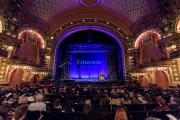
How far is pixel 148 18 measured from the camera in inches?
976

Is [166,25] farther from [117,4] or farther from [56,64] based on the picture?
[56,64]

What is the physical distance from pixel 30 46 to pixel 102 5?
13.3m

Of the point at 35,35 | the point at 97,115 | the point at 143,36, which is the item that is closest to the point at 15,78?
the point at 35,35

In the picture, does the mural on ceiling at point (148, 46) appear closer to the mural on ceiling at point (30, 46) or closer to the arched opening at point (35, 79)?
the mural on ceiling at point (30, 46)

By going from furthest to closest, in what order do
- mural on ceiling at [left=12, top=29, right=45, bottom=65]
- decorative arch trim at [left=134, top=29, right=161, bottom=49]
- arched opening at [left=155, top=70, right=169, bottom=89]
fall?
decorative arch trim at [left=134, top=29, right=161, bottom=49]
mural on ceiling at [left=12, top=29, right=45, bottom=65]
arched opening at [left=155, top=70, right=169, bottom=89]

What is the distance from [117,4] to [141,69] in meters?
11.2

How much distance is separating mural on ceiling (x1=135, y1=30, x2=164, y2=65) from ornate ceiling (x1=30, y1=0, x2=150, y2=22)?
11.2ft

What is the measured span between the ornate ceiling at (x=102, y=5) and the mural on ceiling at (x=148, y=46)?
341 centimetres

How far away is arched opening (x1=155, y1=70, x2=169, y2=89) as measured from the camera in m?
20.4

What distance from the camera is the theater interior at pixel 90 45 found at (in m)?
19.6

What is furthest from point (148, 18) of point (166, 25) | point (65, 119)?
point (65, 119)

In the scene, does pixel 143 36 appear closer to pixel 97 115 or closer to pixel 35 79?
pixel 35 79

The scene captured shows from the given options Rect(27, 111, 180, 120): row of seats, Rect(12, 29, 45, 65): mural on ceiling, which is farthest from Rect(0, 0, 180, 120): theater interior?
Rect(27, 111, 180, 120): row of seats

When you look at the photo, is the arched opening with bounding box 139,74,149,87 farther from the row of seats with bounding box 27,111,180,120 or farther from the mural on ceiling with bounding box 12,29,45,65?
the row of seats with bounding box 27,111,180,120
